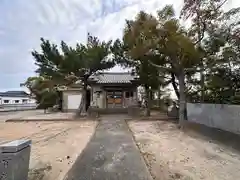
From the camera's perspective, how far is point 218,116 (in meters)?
8.54

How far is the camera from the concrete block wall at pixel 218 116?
7.29 meters

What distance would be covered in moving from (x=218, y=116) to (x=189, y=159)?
3352mm

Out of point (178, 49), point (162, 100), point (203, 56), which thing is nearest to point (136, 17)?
point (178, 49)

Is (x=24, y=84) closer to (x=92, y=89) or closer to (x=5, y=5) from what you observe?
(x=92, y=89)

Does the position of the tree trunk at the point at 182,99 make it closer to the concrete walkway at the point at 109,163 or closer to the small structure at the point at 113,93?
the concrete walkway at the point at 109,163

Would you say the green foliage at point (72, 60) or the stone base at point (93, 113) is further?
the stone base at point (93, 113)

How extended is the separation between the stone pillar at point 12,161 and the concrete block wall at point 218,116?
6173 millimetres

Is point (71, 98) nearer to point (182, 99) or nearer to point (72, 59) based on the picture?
point (72, 59)

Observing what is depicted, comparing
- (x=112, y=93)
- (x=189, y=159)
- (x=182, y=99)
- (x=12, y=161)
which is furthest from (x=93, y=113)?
(x=12, y=161)

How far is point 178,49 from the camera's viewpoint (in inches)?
448

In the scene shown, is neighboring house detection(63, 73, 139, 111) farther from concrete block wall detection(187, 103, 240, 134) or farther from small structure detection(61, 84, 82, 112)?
concrete block wall detection(187, 103, 240, 134)

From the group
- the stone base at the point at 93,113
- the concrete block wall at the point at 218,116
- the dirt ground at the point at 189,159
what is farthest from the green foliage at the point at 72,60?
the dirt ground at the point at 189,159

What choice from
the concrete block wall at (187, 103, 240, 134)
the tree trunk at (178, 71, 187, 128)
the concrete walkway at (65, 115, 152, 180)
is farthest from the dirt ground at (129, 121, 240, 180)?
the tree trunk at (178, 71, 187, 128)

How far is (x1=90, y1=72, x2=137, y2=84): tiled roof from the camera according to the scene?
21.6m
